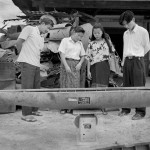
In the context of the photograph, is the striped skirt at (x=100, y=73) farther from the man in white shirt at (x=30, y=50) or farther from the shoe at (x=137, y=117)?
the man in white shirt at (x=30, y=50)

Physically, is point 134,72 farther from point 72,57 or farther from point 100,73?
point 72,57

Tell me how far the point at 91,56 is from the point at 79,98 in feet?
6.48

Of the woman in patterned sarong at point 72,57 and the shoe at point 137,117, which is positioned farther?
the woman in patterned sarong at point 72,57

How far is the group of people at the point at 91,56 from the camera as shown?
16.2 feet

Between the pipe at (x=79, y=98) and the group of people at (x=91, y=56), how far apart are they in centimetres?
128

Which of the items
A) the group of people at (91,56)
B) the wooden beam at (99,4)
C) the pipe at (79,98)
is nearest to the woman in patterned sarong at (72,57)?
the group of people at (91,56)

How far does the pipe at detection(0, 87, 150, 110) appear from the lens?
141 inches

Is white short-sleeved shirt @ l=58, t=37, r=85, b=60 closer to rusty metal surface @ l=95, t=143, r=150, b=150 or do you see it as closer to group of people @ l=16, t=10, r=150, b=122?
group of people @ l=16, t=10, r=150, b=122

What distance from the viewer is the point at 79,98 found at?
357 cm

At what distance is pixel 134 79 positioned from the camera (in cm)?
504

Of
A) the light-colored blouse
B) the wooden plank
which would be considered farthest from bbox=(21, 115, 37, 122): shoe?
the wooden plank

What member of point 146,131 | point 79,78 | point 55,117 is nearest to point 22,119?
point 55,117

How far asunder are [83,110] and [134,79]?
61.7 inches

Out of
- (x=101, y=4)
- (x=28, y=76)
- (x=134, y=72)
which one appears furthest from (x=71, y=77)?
(x=101, y=4)
